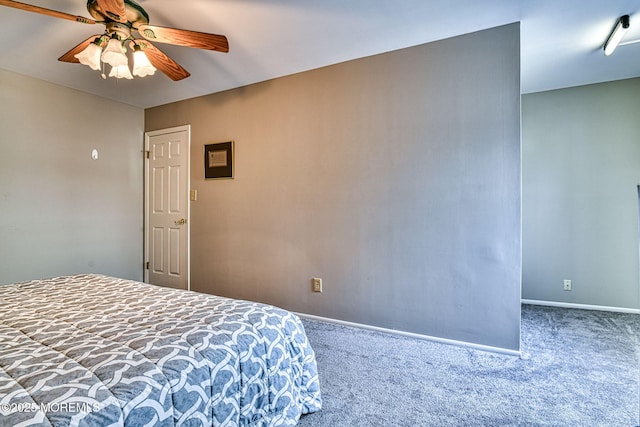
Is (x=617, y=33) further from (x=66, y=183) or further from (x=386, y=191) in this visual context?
(x=66, y=183)

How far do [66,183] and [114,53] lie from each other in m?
2.20

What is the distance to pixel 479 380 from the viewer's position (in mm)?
1888

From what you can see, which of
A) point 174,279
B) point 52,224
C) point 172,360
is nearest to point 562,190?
point 172,360

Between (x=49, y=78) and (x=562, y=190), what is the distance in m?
5.57

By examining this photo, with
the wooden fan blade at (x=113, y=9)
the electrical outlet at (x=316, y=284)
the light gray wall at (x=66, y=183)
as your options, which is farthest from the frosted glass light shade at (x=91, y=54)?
the electrical outlet at (x=316, y=284)

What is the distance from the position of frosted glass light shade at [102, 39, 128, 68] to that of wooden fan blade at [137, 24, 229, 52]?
0.16 m

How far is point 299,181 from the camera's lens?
3000 millimetres

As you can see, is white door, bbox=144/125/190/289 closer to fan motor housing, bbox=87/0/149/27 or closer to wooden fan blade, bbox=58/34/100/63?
wooden fan blade, bbox=58/34/100/63

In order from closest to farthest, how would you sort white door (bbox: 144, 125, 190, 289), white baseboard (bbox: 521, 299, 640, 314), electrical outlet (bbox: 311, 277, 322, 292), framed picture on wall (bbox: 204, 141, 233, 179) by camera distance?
1. electrical outlet (bbox: 311, 277, 322, 292)
2. white baseboard (bbox: 521, 299, 640, 314)
3. framed picture on wall (bbox: 204, 141, 233, 179)
4. white door (bbox: 144, 125, 190, 289)

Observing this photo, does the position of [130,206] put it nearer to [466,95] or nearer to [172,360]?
[172,360]

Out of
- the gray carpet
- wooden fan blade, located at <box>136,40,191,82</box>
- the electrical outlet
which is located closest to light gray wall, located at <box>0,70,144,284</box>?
wooden fan blade, located at <box>136,40,191,82</box>

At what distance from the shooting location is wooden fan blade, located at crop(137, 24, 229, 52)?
1.80 metres

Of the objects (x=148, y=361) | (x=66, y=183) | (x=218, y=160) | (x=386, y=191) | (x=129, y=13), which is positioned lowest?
(x=148, y=361)

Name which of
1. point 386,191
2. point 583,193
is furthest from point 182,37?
point 583,193
